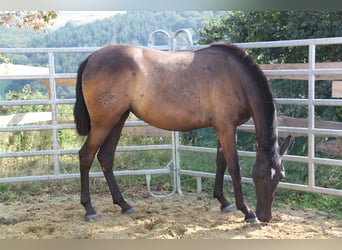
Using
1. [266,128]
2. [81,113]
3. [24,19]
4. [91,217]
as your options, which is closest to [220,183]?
[266,128]

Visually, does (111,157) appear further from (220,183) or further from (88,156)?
(220,183)

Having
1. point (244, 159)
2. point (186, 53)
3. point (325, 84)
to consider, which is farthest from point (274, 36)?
point (186, 53)

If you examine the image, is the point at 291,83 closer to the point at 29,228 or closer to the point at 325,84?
the point at 325,84

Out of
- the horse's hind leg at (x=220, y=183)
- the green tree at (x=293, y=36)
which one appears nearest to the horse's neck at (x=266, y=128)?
the horse's hind leg at (x=220, y=183)

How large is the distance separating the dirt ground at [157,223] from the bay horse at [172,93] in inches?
7.5

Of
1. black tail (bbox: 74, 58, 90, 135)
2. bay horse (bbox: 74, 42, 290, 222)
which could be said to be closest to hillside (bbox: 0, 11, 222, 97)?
black tail (bbox: 74, 58, 90, 135)

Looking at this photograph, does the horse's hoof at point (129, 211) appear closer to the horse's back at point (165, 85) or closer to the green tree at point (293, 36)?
the horse's back at point (165, 85)

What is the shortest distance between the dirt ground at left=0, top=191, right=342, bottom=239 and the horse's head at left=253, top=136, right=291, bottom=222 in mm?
204

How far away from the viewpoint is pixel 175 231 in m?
3.73

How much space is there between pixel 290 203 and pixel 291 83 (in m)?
2.61

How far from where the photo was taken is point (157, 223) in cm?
397

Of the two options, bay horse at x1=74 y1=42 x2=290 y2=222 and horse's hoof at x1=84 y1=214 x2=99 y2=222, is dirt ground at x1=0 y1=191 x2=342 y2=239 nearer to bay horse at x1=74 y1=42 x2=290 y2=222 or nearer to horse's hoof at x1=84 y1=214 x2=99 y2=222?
horse's hoof at x1=84 y1=214 x2=99 y2=222
